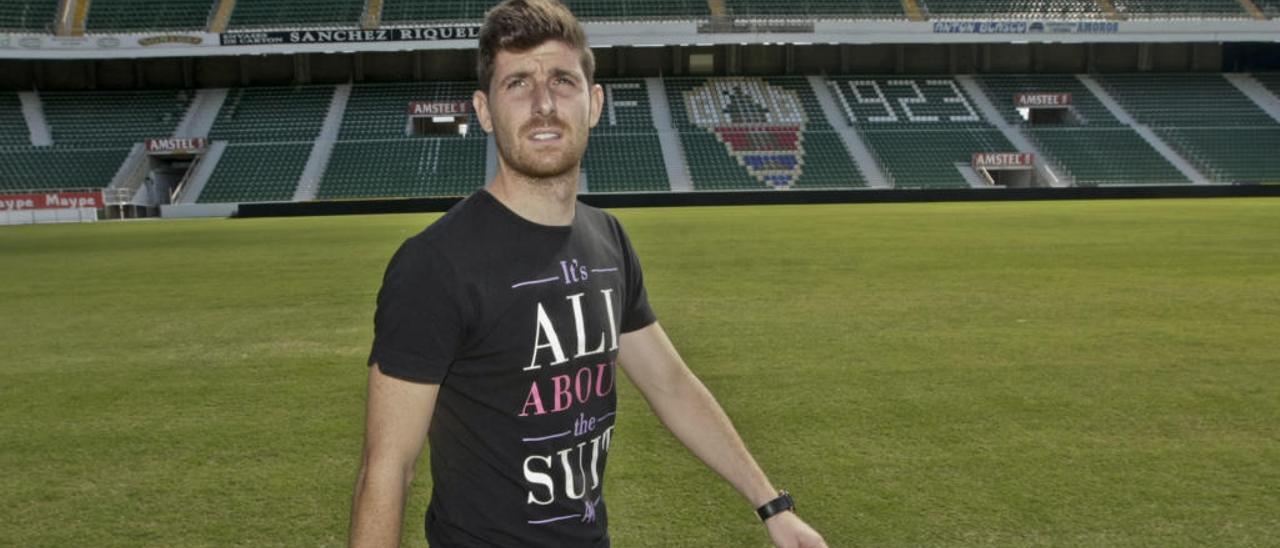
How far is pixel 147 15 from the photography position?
44.5 metres

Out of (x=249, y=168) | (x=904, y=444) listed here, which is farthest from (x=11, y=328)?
(x=249, y=168)

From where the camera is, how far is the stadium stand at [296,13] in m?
44.3

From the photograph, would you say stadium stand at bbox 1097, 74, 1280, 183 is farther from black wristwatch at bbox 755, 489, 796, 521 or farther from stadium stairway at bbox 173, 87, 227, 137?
stadium stairway at bbox 173, 87, 227, 137

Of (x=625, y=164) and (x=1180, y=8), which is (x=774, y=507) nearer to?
(x=625, y=164)

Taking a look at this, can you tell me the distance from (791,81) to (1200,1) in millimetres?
20626

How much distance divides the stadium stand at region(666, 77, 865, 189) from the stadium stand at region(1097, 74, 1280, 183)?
49.4 ft

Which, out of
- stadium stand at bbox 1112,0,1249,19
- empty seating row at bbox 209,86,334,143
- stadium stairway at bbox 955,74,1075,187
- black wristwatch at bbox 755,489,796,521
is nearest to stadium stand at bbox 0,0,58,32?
empty seating row at bbox 209,86,334,143

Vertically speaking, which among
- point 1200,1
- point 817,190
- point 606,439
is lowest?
point 817,190

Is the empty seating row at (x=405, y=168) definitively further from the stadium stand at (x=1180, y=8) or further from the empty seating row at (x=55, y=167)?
the stadium stand at (x=1180, y=8)

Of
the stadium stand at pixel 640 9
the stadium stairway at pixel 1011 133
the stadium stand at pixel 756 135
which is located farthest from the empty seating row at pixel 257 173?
the stadium stairway at pixel 1011 133

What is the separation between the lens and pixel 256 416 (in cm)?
547

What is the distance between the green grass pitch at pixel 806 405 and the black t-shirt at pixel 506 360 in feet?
5.54

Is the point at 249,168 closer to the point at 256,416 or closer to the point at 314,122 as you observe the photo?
the point at 314,122

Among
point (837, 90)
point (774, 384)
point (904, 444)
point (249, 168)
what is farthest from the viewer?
point (837, 90)
